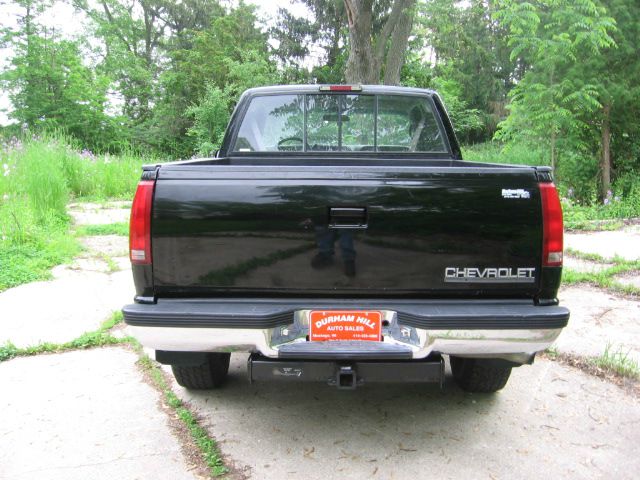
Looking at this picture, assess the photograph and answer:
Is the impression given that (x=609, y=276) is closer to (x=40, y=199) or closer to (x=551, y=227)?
(x=551, y=227)

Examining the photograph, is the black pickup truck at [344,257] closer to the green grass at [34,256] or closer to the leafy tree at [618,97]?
the green grass at [34,256]

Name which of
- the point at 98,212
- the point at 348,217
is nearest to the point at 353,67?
the point at 98,212

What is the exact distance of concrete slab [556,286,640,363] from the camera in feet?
12.2

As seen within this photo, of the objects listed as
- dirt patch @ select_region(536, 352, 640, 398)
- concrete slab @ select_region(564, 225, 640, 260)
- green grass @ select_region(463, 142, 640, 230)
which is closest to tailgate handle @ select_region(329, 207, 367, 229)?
dirt patch @ select_region(536, 352, 640, 398)

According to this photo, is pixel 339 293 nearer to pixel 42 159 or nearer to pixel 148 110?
pixel 42 159

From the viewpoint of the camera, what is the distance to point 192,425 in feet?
8.97

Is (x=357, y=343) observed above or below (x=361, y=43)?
below

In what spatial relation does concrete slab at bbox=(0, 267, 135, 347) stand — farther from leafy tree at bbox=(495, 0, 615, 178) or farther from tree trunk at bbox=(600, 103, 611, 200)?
tree trunk at bbox=(600, 103, 611, 200)

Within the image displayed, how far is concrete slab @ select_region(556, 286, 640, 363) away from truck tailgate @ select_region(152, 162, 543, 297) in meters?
1.86

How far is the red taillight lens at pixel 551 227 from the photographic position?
2293mm

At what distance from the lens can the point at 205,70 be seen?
24797 mm

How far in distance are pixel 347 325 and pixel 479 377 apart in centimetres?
118

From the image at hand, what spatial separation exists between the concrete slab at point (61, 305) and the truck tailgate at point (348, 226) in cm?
235

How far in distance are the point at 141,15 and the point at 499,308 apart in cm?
4103
